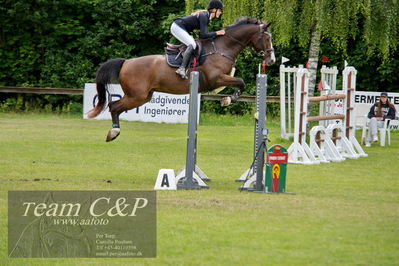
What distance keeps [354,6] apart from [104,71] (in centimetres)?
812

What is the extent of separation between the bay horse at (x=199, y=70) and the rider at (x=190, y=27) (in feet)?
0.76

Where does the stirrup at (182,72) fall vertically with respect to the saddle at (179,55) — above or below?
below

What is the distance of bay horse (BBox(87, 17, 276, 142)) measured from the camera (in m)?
12.7

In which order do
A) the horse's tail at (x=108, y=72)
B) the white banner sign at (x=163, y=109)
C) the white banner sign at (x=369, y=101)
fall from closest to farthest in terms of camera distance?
the horse's tail at (x=108, y=72)
the white banner sign at (x=369, y=101)
the white banner sign at (x=163, y=109)

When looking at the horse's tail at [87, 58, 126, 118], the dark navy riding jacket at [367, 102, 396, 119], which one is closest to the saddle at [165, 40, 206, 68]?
the horse's tail at [87, 58, 126, 118]

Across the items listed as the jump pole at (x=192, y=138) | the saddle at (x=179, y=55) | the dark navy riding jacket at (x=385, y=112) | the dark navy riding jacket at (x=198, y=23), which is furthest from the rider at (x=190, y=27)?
the dark navy riding jacket at (x=385, y=112)

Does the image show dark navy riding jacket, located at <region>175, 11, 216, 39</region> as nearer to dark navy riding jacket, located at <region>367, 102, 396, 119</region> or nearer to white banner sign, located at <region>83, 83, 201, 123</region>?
dark navy riding jacket, located at <region>367, 102, 396, 119</region>

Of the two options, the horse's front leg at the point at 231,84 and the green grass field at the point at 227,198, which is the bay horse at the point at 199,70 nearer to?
the horse's front leg at the point at 231,84

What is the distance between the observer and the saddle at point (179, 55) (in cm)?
1272

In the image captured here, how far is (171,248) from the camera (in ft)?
24.1

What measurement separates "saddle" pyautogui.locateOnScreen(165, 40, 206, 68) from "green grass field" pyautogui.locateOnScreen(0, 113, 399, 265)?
5.59ft

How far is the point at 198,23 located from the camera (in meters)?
12.4

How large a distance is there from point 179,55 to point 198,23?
682 mm

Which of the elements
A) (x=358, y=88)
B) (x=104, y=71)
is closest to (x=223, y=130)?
(x=358, y=88)
